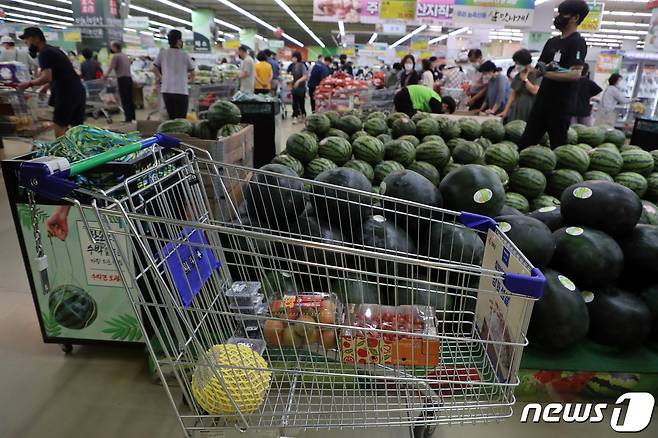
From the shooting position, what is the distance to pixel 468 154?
3535 millimetres

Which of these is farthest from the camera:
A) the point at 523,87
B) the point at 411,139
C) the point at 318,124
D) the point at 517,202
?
the point at 523,87

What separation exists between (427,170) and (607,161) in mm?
1479

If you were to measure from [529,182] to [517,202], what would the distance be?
244 mm

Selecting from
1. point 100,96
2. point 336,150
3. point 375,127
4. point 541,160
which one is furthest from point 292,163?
point 100,96

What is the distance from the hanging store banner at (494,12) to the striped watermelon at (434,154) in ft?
24.6

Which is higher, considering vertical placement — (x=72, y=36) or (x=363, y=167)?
(x=72, y=36)

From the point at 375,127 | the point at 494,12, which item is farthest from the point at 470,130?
the point at 494,12

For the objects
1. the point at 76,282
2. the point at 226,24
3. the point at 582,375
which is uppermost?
the point at 226,24

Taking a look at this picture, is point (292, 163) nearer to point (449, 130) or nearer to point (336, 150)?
point (336, 150)

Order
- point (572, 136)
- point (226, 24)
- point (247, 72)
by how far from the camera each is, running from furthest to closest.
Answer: point (226, 24) < point (247, 72) < point (572, 136)

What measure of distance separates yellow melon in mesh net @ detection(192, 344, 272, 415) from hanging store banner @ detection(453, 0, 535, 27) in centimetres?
1010

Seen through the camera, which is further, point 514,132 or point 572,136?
point 514,132

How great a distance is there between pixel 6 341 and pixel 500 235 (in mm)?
2488

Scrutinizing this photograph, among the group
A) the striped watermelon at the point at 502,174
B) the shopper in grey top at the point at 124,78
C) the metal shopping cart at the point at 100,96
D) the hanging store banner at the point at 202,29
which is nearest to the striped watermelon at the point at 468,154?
the striped watermelon at the point at 502,174
